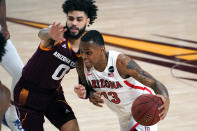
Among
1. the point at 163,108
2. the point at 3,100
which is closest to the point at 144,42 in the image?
the point at 163,108

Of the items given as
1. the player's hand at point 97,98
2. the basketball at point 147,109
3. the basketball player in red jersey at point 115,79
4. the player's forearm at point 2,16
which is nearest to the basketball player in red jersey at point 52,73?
the basketball player in red jersey at point 115,79

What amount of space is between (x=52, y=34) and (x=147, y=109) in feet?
3.15

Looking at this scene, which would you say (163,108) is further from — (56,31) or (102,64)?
(56,31)

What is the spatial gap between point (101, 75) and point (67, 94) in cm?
241

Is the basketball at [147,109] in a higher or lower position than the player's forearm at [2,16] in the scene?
lower

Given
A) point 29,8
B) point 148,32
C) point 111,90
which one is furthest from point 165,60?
point 29,8

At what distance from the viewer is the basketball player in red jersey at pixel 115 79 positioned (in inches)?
141

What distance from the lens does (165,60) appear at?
7.17 metres

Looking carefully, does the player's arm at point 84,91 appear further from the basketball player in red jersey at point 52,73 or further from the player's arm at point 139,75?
the player's arm at point 139,75

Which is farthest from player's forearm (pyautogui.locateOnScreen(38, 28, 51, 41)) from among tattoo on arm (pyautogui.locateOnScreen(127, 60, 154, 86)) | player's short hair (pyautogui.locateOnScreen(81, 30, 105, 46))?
tattoo on arm (pyautogui.locateOnScreen(127, 60, 154, 86))

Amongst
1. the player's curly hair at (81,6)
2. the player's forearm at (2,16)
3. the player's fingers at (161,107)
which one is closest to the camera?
the player's fingers at (161,107)

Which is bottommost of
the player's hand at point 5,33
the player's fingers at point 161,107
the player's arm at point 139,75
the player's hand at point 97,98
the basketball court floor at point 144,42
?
the basketball court floor at point 144,42

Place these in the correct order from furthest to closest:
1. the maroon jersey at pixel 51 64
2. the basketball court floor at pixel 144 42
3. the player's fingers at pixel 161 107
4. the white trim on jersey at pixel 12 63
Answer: the basketball court floor at pixel 144 42 → the white trim on jersey at pixel 12 63 → the maroon jersey at pixel 51 64 → the player's fingers at pixel 161 107

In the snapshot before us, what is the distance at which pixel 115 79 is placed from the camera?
373 cm
